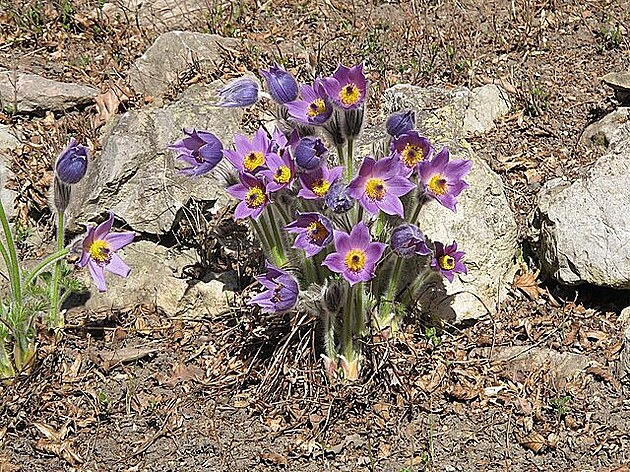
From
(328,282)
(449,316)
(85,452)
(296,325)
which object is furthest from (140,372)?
(449,316)

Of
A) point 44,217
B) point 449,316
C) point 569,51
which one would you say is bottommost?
point 44,217

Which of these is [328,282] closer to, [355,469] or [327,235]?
[327,235]

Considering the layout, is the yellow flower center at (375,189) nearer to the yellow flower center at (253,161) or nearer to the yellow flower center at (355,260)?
the yellow flower center at (355,260)

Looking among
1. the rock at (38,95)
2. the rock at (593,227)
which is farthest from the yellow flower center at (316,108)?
the rock at (38,95)

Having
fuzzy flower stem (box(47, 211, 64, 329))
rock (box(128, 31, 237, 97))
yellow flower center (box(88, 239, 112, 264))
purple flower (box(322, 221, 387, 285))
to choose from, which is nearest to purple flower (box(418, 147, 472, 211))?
purple flower (box(322, 221, 387, 285))

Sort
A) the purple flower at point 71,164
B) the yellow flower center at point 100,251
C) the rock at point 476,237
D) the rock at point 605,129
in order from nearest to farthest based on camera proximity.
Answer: the purple flower at point 71,164, the yellow flower center at point 100,251, the rock at point 476,237, the rock at point 605,129

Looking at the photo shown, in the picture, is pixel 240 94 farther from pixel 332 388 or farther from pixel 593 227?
pixel 593 227
